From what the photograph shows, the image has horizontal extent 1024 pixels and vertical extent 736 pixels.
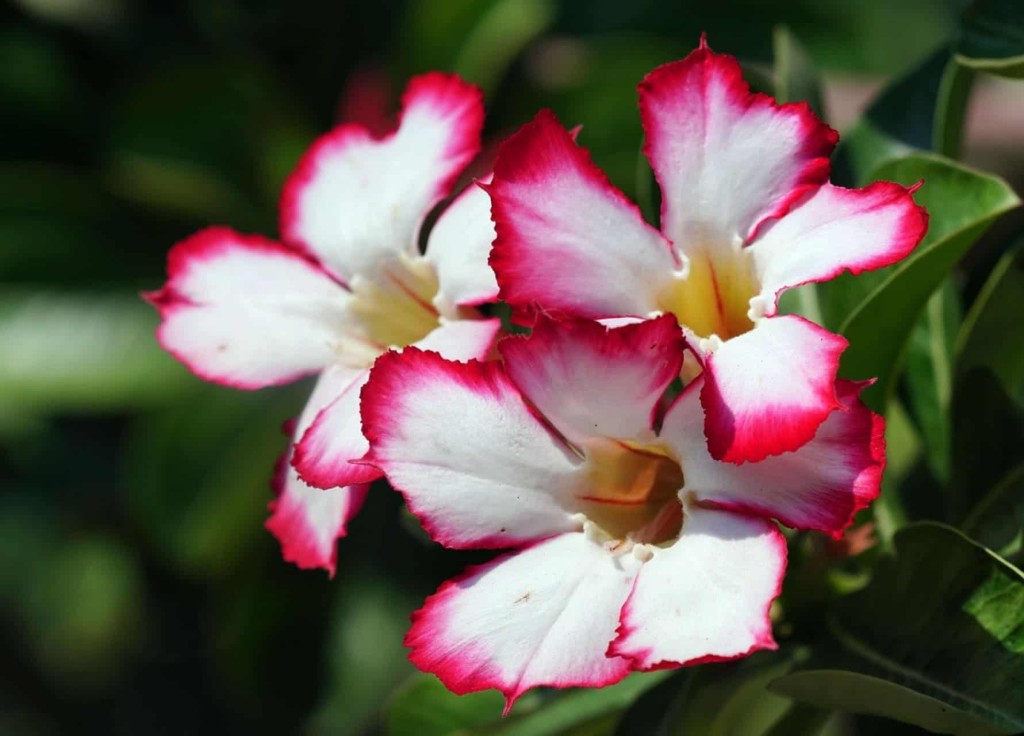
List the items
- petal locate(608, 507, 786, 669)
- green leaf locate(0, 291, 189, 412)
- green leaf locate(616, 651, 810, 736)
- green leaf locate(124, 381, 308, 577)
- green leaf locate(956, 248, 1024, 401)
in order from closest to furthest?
petal locate(608, 507, 786, 669) < green leaf locate(616, 651, 810, 736) < green leaf locate(956, 248, 1024, 401) < green leaf locate(124, 381, 308, 577) < green leaf locate(0, 291, 189, 412)

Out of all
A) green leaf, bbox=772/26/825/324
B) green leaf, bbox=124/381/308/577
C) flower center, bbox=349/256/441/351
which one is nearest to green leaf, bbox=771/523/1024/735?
green leaf, bbox=772/26/825/324

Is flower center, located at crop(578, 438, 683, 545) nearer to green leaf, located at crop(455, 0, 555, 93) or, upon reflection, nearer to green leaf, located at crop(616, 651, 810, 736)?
green leaf, located at crop(616, 651, 810, 736)

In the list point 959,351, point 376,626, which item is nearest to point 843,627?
point 959,351

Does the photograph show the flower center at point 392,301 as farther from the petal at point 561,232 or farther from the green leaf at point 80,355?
the green leaf at point 80,355

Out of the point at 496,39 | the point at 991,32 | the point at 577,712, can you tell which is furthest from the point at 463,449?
the point at 496,39

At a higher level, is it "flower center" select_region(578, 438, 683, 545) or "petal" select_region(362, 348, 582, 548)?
"petal" select_region(362, 348, 582, 548)

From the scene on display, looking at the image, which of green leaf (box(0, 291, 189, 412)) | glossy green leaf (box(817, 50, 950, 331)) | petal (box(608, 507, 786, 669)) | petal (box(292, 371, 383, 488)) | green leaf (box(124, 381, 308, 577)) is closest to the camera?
petal (box(608, 507, 786, 669))

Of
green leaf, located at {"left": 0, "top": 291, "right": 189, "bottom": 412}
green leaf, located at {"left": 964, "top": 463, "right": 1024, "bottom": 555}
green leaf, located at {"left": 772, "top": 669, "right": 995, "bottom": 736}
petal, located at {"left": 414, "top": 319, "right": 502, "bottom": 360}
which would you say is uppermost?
petal, located at {"left": 414, "top": 319, "right": 502, "bottom": 360}
